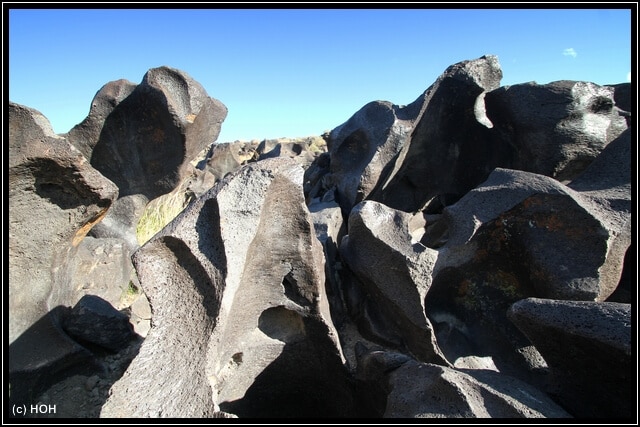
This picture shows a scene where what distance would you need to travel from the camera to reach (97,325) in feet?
7.22

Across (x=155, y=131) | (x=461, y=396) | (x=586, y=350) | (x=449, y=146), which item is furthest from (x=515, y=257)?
(x=155, y=131)

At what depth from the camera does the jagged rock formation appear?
51.3 inches

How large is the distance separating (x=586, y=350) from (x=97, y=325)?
2.19 meters

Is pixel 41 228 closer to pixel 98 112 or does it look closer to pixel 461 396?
pixel 98 112

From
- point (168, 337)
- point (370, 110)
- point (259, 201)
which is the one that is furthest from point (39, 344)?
point (370, 110)

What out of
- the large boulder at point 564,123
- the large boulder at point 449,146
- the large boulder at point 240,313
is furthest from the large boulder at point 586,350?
the large boulder at point 449,146

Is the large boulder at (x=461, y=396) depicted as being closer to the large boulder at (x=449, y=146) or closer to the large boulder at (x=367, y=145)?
the large boulder at (x=367, y=145)

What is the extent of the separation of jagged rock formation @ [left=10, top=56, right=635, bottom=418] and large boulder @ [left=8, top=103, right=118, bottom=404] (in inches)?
0.4

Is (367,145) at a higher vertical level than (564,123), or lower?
higher

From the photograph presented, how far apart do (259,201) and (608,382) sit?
1.24 metres

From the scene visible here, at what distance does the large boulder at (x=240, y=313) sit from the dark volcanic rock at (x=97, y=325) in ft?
2.89

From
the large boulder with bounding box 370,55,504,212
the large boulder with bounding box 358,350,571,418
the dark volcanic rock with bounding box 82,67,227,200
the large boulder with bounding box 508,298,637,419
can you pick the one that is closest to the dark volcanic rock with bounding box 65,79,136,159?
the dark volcanic rock with bounding box 82,67,227,200

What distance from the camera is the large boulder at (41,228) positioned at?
1.70m
